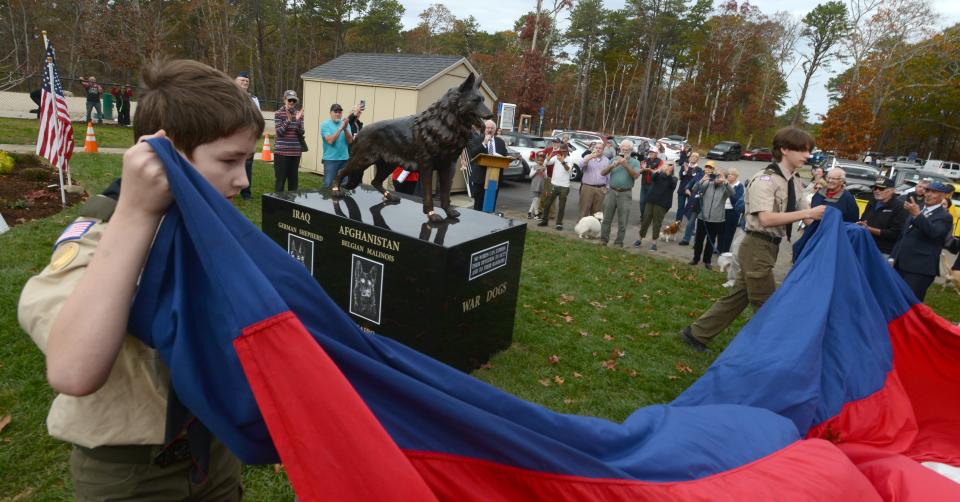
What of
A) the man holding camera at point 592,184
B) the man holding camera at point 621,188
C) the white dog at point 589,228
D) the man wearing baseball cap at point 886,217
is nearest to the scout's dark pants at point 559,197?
the man holding camera at point 592,184

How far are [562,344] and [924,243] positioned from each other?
501cm

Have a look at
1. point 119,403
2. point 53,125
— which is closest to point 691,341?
point 119,403

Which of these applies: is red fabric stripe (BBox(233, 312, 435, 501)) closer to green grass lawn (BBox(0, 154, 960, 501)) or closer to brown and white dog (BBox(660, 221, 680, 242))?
green grass lawn (BBox(0, 154, 960, 501))

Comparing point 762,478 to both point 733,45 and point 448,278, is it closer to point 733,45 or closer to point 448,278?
point 448,278

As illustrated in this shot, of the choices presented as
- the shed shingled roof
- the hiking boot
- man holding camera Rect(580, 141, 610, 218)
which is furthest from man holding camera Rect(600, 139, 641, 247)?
the shed shingled roof

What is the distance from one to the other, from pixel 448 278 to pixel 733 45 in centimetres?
6263

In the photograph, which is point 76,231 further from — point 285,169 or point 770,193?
point 285,169

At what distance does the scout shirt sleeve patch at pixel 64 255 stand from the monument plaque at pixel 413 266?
3201mm

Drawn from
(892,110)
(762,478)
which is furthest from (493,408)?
(892,110)

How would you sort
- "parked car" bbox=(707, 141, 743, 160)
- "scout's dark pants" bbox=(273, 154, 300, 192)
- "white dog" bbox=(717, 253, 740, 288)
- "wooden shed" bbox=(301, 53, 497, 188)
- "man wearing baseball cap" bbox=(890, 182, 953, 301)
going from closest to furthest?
1. "man wearing baseball cap" bbox=(890, 182, 953, 301)
2. "white dog" bbox=(717, 253, 740, 288)
3. "scout's dark pants" bbox=(273, 154, 300, 192)
4. "wooden shed" bbox=(301, 53, 497, 188)
5. "parked car" bbox=(707, 141, 743, 160)

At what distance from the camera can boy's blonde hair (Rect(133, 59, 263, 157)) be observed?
1.29m

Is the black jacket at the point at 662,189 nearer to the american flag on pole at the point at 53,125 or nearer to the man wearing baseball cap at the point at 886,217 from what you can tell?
the man wearing baseball cap at the point at 886,217

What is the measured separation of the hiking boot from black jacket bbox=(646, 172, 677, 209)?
4.83 meters

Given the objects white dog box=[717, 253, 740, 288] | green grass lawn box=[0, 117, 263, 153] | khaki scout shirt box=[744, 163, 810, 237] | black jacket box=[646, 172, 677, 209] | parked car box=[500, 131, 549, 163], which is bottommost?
white dog box=[717, 253, 740, 288]
